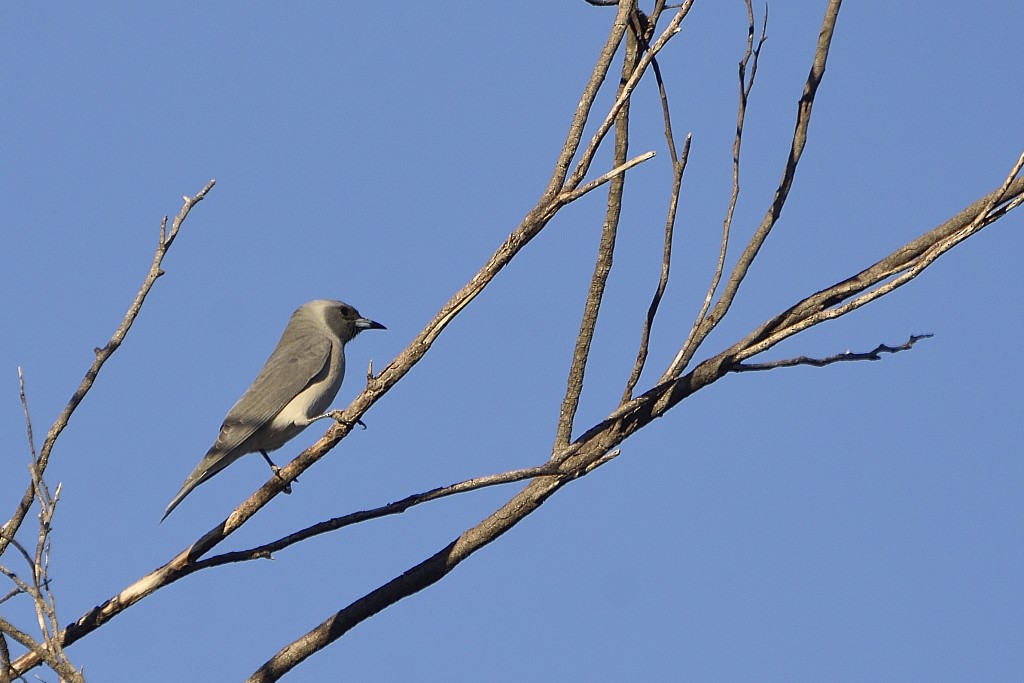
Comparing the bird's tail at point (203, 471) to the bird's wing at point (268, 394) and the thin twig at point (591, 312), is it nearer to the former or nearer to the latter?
the bird's wing at point (268, 394)

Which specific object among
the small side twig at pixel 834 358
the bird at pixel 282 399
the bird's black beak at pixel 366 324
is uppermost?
the bird's black beak at pixel 366 324

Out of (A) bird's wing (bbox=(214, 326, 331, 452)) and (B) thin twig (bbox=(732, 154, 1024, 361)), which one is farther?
(A) bird's wing (bbox=(214, 326, 331, 452))

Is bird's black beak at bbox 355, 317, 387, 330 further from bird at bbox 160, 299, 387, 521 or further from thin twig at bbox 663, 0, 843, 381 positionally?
thin twig at bbox 663, 0, 843, 381

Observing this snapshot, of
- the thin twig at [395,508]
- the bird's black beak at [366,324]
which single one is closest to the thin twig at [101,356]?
the thin twig at [395,508]

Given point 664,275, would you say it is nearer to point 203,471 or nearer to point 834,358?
point 834,358

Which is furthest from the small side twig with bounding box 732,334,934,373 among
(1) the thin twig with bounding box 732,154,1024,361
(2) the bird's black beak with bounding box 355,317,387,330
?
(2) the bird's black beak with bounding box 355,317,387,330

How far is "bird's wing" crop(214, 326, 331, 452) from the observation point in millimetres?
6754

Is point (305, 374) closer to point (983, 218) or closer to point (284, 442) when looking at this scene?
point (284, 442)

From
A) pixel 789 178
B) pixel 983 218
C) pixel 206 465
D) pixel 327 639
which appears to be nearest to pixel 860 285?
pixel 983 218

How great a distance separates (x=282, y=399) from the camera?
7051mm

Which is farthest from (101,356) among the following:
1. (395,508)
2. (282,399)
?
(282,399)

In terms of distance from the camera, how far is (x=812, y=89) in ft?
15.9

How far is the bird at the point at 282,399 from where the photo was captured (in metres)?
6.65

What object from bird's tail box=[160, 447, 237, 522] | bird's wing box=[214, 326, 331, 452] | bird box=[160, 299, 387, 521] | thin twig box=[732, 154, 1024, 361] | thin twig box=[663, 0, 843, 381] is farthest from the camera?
bird's wing box=[214, 326, 331, 452]
